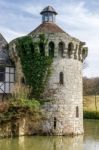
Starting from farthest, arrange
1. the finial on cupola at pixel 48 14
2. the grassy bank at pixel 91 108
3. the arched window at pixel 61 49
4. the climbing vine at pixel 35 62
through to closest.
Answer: the grassy bank at pixel 91 108, the finial on cupola at pixel 48 14, the arched window at pixel 61 49, the climbing vine at pixel 35 62

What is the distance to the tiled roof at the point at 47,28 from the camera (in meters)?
31.0

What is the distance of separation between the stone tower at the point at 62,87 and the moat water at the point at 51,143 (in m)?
1.31

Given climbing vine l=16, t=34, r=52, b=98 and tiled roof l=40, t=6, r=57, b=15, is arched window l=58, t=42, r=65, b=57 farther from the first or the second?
tiled roof l=40, t=6, r=57, b=15

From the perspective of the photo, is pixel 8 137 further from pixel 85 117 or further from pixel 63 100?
pixel 85 117

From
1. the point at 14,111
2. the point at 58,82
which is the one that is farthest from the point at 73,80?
the point at 14,111

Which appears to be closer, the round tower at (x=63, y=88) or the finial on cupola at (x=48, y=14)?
the round tower at (x=63, y=88)

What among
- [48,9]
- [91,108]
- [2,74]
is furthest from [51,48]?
[91,108]

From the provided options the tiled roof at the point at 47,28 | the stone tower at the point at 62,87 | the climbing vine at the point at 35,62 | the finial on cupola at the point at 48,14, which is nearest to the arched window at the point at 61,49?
the stone tower at the point at 62,87

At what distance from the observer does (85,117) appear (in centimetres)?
5172

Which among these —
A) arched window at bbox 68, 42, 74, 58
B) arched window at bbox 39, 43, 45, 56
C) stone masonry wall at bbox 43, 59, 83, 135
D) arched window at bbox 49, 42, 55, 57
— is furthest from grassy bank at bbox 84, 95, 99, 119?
arched window at bbox 39, 43, 45, 56

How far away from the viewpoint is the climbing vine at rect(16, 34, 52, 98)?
97.3 ft

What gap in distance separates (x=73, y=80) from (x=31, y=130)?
15.9 ft

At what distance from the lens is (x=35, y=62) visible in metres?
30.0

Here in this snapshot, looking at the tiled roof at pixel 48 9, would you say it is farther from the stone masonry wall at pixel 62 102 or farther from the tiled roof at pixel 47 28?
the stone masonry wall at pixel 62 102
